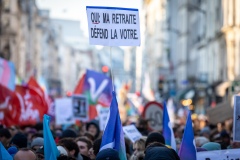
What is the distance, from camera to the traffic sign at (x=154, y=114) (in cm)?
1745

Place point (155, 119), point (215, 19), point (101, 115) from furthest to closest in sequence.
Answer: point (215, 19) < point (101, 115) < point (155, 119)

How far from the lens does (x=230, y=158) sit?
945cm

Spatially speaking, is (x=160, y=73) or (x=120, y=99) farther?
(x=160, y=73)

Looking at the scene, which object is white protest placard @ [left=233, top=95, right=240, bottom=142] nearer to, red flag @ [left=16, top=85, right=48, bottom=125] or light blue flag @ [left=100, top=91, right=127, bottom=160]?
light blue flag @ [left=100, top=91, right=127, bottom=160]

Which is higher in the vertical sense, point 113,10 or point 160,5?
point 160,5

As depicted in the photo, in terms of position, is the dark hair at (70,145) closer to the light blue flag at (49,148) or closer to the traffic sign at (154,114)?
the light blue flag at (49,148)

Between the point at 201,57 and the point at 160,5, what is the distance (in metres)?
44.6

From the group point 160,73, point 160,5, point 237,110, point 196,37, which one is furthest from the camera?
point 160,5

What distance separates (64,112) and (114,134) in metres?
12.7

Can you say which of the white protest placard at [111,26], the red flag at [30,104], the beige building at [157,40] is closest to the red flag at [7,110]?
the red flag at [30,104]

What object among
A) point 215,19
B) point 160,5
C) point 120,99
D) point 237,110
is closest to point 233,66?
point 215,19

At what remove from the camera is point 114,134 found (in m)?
9.98

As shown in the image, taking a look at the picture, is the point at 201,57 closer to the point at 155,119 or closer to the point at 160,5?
the point at 155,119

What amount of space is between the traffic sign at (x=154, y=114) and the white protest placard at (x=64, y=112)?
4374 mm
